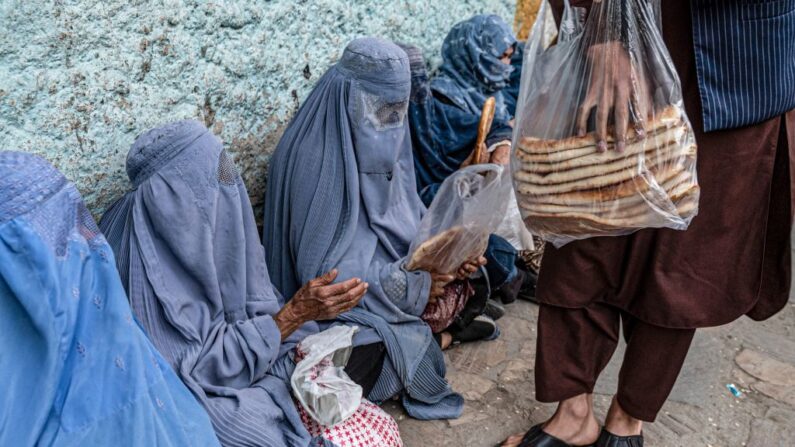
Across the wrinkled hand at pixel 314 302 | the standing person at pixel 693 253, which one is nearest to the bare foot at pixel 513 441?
the standing person at pixel 693 253

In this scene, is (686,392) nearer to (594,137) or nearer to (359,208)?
(359,208)

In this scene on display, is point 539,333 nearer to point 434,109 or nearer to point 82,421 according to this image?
point 82,421

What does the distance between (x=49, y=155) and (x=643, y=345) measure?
1880mm

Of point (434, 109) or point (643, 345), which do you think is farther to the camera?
point (434, 109)

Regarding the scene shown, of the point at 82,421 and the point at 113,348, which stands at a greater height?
the point at 113,348

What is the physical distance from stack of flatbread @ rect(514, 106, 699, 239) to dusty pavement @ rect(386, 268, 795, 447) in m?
1.09

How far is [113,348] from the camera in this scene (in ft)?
4.97

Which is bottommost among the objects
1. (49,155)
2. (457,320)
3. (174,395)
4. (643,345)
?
(457,320)

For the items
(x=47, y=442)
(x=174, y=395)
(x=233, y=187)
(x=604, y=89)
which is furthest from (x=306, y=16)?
(x=47, y=442)

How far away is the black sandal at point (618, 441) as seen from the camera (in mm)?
2375

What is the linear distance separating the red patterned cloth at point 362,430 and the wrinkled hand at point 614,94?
1.08 m

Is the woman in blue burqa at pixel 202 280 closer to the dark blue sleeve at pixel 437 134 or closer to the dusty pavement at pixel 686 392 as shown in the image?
the dusty pavement at pixel 686 392

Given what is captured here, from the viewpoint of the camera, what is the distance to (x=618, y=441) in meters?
2.38

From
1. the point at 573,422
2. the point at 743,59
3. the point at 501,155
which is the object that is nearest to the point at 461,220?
the point at 573,422
